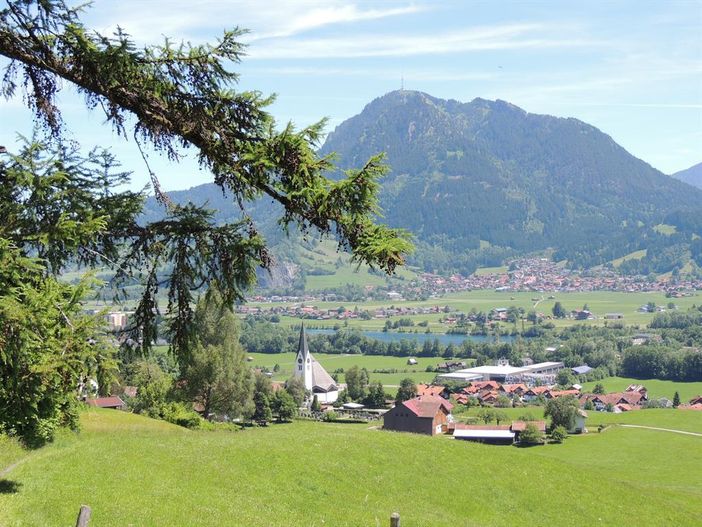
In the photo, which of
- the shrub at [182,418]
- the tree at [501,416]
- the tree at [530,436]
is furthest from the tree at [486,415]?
the shrub at [182,418]

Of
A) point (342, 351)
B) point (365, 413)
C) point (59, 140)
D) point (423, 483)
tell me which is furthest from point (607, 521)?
point (342, 351)

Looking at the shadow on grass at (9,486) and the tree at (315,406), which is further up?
Result: the shadow on grass at (9,486)

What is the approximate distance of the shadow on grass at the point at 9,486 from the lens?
14.7 meters

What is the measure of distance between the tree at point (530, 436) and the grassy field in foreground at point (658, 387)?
46192 millimetres

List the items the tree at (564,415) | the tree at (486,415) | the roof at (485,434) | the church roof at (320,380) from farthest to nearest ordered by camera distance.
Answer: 1. the church roof at (320,380)
2. the tree at (486,415)
3. the tree at (564,415)
4. the roof at (485,434)

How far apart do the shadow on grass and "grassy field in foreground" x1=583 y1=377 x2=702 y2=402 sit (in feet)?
290

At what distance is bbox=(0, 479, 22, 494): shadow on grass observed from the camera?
1468 cm

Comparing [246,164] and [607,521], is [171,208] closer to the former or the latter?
[246,164]

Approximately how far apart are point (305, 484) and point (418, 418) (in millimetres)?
36608

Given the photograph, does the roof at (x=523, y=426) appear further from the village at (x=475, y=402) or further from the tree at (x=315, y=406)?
the tree at (x=315, y=406)

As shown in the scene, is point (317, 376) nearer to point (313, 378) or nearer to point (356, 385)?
point (313, 378)

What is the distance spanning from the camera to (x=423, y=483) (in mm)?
24125

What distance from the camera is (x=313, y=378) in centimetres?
8831

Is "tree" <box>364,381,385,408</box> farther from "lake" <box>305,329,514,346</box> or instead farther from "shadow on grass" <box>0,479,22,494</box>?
"lake" <box>305,329,514,346</box>
